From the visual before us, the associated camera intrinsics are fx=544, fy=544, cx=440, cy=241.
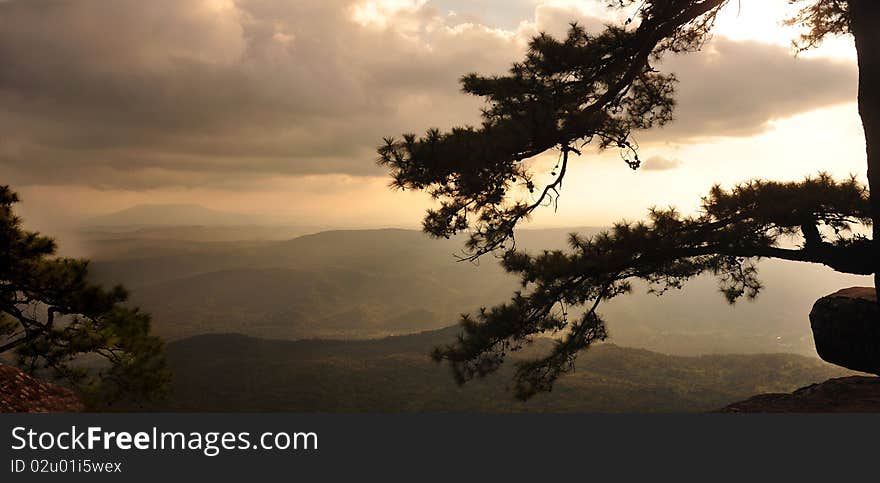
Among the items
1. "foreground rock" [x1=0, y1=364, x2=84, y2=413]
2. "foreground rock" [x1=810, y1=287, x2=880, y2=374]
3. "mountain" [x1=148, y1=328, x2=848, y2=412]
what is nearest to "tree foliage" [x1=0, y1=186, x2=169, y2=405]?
"foreground rock" [x1=0, y1=364, x2=84, y2=413]

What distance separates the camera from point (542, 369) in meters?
10.9

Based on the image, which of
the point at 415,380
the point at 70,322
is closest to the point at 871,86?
the point at 70,322

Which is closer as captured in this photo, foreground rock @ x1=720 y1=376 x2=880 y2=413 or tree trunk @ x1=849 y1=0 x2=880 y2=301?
foreground rock @ x1=720 y1=376 x2=880 y2=413

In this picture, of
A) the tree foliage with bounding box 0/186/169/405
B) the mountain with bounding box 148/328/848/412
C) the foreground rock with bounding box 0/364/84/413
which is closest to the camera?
the tree foliage with bounding box 0/186/169/405

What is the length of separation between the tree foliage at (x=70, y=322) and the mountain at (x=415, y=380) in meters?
70.9

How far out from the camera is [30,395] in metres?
11.8

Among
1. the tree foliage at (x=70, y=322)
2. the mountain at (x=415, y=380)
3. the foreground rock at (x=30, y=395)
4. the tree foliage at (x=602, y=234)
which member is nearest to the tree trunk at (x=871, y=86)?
the tree foliage at (x=602, y=234)

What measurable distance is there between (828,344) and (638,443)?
8.37 metres

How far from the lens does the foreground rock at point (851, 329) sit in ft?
36.4

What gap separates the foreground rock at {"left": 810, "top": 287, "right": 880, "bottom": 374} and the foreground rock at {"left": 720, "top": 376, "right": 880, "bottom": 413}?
1.73ft

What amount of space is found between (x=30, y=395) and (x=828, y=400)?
1596cm

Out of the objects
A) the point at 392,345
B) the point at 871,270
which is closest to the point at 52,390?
the point at 871,270

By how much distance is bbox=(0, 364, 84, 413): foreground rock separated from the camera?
11102 millimetres

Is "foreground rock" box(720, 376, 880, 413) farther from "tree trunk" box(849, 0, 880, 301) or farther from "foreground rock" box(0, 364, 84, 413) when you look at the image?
"foreground rock" box(0, 364, 84, 413)
